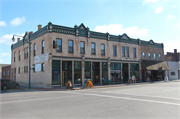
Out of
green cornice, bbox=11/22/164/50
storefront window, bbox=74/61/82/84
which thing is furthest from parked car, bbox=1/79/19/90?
storefront window, bbox=74/61/82/84

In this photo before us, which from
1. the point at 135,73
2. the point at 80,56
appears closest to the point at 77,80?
the point at 80,56

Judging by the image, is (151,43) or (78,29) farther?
(151,43)

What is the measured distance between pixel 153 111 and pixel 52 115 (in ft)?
15.6

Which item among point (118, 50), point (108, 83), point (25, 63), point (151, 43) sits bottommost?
point (108, 83)

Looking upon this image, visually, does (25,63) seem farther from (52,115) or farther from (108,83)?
(52,115)

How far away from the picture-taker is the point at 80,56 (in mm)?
27812

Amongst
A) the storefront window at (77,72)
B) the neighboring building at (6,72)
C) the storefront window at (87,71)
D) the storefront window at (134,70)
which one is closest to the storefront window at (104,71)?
the storefront window at (87,71)

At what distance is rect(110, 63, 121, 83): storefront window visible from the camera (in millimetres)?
32250

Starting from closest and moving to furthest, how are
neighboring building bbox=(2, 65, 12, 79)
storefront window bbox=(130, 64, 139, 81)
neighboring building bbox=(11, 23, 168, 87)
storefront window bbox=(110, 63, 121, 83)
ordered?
neighboring building bbox=(11, 23, 168, 87), storefront window bbox=(110, 63, 121, 83), storefront window bbox=(130, 64, 139, 81), neighboring building bbox=(2, 65, 12, 79)

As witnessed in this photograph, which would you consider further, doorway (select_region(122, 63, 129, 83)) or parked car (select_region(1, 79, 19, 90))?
doorway (select_region(122, 63, 129, 83))

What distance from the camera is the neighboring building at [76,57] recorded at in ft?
82.6

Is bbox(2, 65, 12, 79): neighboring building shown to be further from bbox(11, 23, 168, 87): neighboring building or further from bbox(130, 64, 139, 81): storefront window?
bbox(130, 64, 139, 81): storefront window

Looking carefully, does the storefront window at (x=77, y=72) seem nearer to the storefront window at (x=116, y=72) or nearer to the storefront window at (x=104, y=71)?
the storefront window at (x=104, y=71)

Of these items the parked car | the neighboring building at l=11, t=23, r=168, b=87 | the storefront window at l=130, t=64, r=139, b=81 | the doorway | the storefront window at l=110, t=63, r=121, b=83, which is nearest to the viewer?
the parked car
